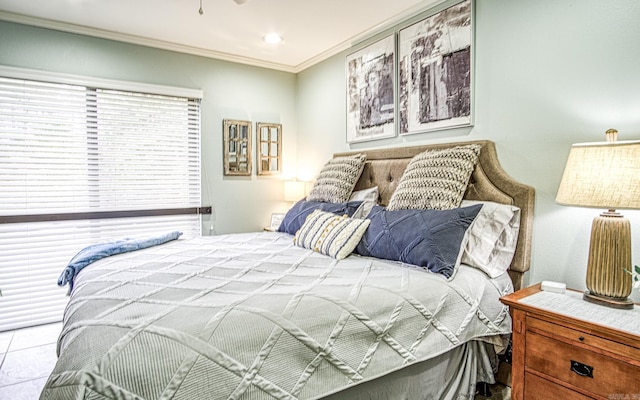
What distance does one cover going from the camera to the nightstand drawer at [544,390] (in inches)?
56.3

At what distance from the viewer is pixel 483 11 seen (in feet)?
7.50

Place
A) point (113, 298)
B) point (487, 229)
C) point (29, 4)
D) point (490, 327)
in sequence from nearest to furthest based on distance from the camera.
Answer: point (113, 298) < point (490, 327) < point (487, 229) < point (29, 4)

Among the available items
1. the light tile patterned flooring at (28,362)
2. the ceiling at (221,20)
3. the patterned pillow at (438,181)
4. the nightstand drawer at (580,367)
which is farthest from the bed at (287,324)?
the ceiling at (221,20)

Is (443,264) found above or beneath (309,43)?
beneath

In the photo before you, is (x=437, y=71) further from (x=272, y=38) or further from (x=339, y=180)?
(x=272, y=38)

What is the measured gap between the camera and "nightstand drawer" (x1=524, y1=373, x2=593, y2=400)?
1.43m

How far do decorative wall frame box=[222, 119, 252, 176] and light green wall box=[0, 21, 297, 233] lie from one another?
0.07 meters

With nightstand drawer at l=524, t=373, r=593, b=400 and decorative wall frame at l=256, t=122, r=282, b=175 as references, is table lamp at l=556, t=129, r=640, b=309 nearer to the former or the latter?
nightstand drawer at l=524, t=373, r=593, b=400

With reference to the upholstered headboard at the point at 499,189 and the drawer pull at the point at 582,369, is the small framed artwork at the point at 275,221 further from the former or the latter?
the drawer pull at the point at 582,369

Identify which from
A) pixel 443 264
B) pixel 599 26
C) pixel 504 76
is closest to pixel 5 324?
pixel 443 264

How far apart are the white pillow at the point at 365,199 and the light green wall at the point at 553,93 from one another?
0.77 metres

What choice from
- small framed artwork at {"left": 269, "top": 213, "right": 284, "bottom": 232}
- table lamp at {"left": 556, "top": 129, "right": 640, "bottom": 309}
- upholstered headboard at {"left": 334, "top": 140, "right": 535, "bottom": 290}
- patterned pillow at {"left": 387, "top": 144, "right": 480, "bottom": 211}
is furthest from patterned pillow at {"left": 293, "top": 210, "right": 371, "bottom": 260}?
small framed artwork at {"left": 269, "top": 213, "right": 284, "bottom": 232}

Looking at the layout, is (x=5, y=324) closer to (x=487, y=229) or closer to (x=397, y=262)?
(x=397, y=262)

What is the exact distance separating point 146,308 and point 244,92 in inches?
122
